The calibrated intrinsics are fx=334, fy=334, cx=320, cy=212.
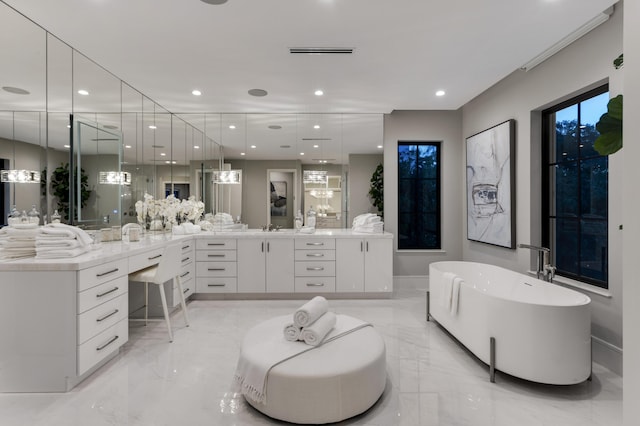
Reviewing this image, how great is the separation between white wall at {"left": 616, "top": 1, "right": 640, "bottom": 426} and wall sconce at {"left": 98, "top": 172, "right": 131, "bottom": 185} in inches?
154

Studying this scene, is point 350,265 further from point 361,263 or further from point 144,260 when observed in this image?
point 144,260

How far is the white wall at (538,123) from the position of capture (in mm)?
2451

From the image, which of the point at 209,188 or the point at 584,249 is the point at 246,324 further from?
the point at 584,249

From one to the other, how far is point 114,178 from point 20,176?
108 cm

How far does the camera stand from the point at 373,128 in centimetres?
491

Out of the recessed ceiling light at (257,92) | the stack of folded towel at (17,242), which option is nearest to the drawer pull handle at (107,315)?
the stack of folded towel at (17,242)

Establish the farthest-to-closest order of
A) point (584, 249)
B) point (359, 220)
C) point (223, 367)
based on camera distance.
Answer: point (359, 220) < point (584, 249) < point (223, 367)

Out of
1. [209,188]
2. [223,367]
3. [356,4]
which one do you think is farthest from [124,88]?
[223,367]

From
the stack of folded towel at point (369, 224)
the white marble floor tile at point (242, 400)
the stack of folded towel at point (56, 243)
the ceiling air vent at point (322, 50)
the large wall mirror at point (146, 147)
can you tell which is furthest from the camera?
the stack of folded towel at point (369, 224)

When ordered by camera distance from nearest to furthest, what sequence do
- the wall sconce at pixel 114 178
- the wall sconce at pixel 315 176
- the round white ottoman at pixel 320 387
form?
the round white ottoman at pixel 320 387 → the wall sconce at pixel 114 178 → the wall sconce at pixel 315 176

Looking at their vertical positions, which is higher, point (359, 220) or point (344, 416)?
point (359, 220)

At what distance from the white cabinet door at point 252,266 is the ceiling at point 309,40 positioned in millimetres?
1882

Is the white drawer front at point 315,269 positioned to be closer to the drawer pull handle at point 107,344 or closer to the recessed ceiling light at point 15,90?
the drawer pull handle at point 107,344

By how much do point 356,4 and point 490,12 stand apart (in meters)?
0.98
